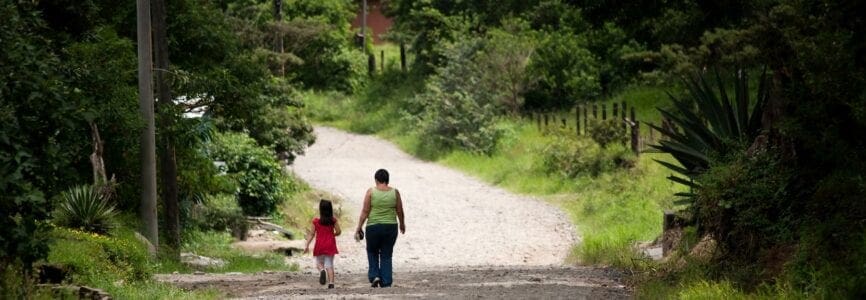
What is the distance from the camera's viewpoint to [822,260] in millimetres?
10930

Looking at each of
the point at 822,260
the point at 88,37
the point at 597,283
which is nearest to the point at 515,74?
the point at 88,37

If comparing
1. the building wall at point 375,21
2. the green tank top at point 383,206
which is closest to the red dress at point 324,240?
the green tank top at point 383,206

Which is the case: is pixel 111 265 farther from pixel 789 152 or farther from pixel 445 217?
pixel 445 217

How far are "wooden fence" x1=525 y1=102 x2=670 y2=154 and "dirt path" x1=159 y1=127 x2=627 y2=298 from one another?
10.4 feet

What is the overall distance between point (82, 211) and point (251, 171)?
33.4 ft

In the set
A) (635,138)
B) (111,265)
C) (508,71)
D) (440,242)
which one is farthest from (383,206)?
(508,71)

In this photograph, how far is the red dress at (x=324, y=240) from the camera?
577 inches

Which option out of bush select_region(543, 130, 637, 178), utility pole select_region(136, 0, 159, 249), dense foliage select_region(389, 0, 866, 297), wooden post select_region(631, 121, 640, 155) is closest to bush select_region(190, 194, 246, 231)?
utility pole select_region(136, 0, 159, 249)

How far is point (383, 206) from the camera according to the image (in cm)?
1386

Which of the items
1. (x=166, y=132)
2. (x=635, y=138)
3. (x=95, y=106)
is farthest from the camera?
(x=635, y=138)

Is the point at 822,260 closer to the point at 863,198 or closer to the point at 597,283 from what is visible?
the point at 863,198

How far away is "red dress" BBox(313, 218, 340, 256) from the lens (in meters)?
14.7

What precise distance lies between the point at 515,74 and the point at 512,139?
6.43 m

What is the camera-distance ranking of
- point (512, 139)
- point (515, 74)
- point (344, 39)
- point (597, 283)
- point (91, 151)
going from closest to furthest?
point (597, 283) < point (91, 151) < point (512, 139) < point (515, 74) < point (344, 39)
